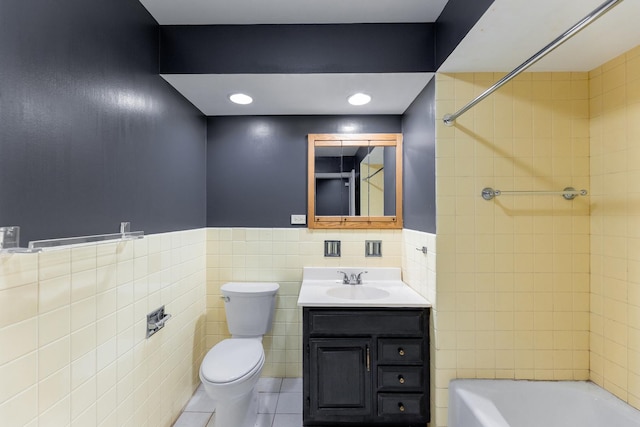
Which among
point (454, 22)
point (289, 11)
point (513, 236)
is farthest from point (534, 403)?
point (289, 11)

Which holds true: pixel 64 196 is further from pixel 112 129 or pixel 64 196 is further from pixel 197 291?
pixel 197 291

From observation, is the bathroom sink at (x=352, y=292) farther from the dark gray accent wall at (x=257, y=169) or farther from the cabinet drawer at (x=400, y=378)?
the dark gray accent wall at (x=257, y=169)

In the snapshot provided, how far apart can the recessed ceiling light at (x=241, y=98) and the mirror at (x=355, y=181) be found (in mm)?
527

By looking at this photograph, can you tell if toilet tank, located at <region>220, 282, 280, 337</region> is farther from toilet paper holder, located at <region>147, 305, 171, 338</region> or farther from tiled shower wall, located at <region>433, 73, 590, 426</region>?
tiled shower wall, located at <region>433, 73, 590, 426</region>

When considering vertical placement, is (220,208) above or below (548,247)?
above

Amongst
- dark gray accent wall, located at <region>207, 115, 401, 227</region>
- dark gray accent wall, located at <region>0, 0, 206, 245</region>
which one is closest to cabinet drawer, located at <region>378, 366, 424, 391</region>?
dark gray accent wall, located at <region>207, 115, 401, 227</region>

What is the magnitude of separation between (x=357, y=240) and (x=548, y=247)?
1.18 metres

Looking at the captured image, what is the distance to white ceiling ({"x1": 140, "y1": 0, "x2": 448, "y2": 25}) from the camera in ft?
5.01

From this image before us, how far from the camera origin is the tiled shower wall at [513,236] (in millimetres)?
1632

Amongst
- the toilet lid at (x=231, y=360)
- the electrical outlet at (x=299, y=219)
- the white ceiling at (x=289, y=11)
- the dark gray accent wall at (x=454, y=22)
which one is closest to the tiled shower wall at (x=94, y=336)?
the toilet lid at (x=231, y=360)

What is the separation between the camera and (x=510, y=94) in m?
1.65

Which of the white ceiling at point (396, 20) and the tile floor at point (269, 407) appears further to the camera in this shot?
the tile floor at point (269, 407)

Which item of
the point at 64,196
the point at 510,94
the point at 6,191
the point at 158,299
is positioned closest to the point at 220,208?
the point at 158,299

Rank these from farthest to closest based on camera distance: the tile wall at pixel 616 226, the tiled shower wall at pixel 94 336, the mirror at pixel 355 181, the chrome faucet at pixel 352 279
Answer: the mirror at pixel 355 181 → the chrome faucet at pixel 352 279 → the tile wall at pixel 616 226 → the tiled shower wall at pixel 94 336
